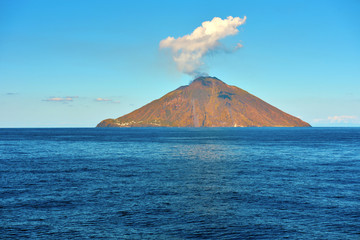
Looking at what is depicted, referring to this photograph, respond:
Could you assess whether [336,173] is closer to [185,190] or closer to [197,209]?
[185,190]


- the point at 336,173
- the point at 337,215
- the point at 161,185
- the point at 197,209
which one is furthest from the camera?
the point at 336,173

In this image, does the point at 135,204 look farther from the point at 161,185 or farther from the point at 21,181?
the point at 21,181

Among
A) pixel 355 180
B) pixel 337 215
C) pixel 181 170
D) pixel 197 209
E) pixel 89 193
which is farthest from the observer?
pixel 181 170

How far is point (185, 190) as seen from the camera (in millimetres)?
45031

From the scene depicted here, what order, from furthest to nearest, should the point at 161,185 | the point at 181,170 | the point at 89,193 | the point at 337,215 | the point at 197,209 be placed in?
the point at 181,170
the point at 161,185
the point at 89,193
the point at 197,209
the point at 337,215

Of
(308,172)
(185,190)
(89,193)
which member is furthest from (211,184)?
(308,172)

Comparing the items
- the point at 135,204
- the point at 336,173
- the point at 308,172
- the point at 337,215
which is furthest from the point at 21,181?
the point at 336,173

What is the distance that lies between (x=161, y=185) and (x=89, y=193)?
35.2ft

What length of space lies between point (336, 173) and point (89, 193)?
44.1m

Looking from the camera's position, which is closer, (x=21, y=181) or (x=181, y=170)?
(x=21, y=181)

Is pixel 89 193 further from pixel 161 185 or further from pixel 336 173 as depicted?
pixel 336 173

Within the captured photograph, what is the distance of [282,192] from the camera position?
43375mm

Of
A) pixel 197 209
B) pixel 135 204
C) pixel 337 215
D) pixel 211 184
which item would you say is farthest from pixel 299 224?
pixel 211 184

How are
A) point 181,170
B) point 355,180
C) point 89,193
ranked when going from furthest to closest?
point 181,170 < point 355,180 < point 89,193
